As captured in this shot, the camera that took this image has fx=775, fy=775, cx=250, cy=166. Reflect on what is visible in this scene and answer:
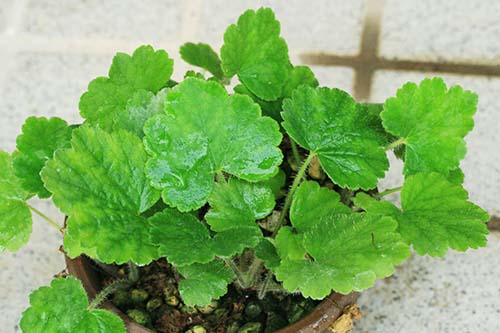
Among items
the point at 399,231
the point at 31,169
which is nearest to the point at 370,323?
the point at 399,231

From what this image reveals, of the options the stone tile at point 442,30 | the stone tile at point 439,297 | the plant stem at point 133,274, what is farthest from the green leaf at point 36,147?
the stone tile at point 442,30

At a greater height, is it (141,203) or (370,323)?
(141,203)

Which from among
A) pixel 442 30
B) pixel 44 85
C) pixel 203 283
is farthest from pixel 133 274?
pixel 442 30

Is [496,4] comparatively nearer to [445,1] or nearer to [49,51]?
[445,1]

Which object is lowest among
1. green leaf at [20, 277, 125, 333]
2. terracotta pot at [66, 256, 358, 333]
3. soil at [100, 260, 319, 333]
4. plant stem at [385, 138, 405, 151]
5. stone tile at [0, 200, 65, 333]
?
stone tile at [0, 200, 65, 333]

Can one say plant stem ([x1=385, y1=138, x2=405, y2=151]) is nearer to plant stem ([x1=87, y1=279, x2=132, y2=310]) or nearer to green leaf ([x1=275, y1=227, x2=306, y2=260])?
green leaf ([x1=275, y1=227, x2=306, y2=260])

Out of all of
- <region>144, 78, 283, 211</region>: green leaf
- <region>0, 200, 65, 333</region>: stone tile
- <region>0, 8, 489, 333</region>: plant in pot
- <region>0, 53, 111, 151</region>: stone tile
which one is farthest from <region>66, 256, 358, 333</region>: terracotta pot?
<region>0, 53, 111, 151</region>: stone tile
